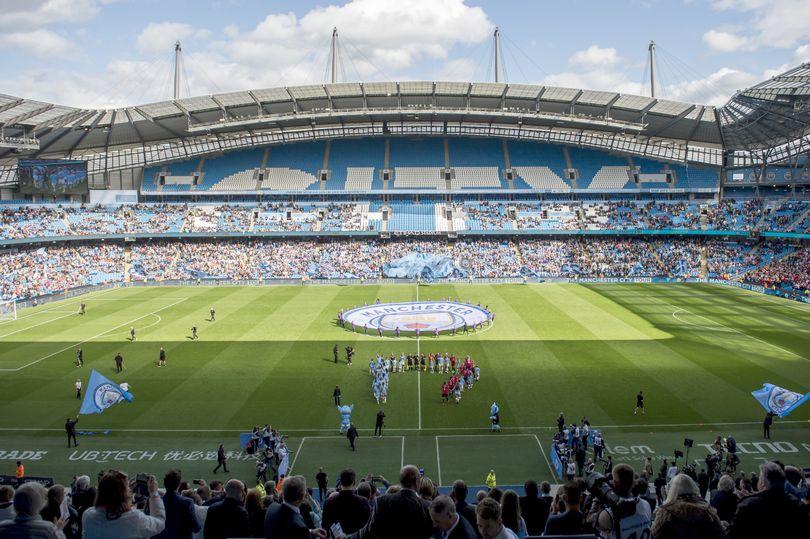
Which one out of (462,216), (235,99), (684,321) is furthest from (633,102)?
(235,99)

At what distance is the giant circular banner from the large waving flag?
64.3 feet

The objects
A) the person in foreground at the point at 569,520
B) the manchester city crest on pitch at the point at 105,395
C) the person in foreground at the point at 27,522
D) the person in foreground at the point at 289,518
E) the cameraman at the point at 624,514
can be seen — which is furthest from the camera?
the manchester city crest on pitch at the point at 105,395

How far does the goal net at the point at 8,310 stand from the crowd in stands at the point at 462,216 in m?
16.9

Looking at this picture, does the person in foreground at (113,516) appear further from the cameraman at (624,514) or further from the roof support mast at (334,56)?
the roof support mast at (334,56)

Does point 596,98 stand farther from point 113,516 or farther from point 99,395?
point 113,516

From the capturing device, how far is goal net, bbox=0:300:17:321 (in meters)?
48.7

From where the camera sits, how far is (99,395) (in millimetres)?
24203

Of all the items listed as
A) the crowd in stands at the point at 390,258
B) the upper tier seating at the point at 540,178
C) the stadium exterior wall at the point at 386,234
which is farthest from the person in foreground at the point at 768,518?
the upper tier seating at the point at 540,178

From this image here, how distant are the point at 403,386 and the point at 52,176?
183ft

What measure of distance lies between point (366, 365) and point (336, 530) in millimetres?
27428

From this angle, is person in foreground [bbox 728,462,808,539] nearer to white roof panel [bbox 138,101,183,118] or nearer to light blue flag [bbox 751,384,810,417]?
light blue flag [bbox 751,384,810,417]

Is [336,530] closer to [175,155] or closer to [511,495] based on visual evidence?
[511,495]

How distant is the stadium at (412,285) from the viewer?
77.0 feet

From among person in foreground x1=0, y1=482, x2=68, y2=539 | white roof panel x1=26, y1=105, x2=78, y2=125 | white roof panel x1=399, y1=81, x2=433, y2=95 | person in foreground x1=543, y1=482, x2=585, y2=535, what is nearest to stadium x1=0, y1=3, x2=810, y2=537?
white roof panel x1=26, y1=105, x2=78, y2=125
